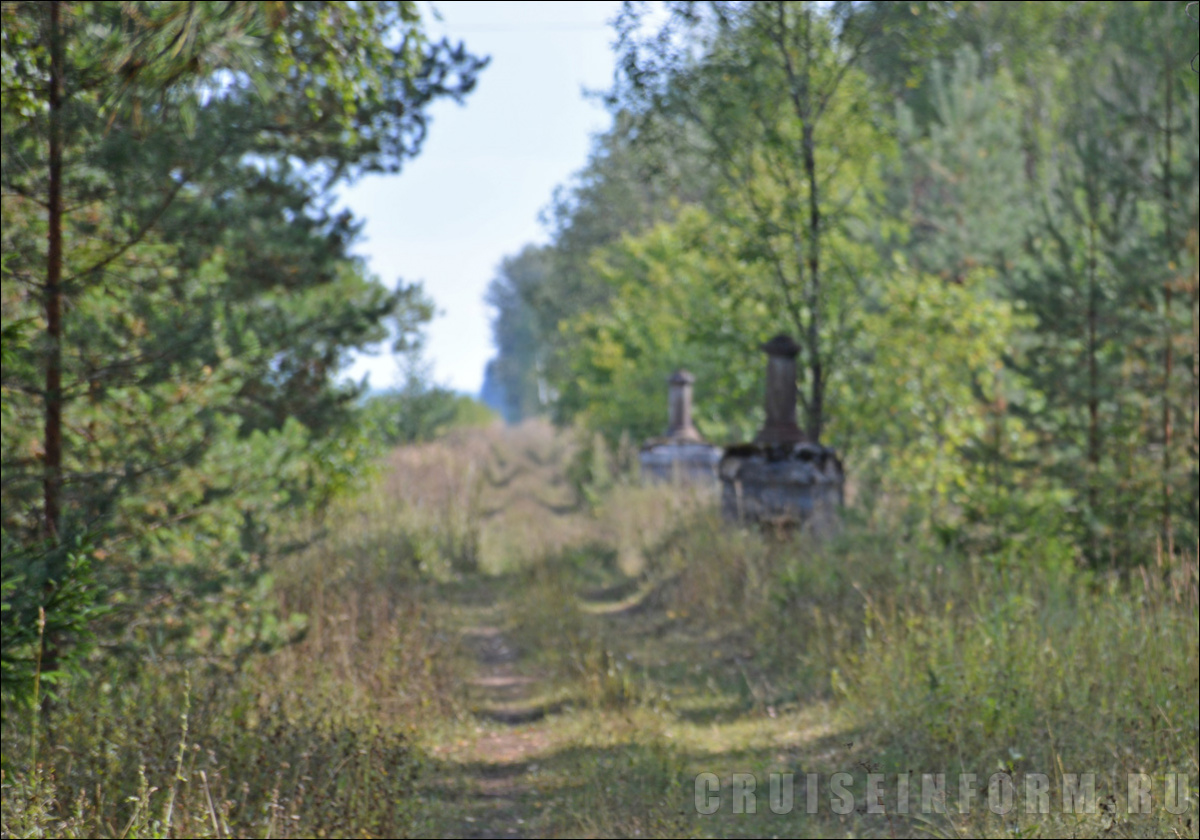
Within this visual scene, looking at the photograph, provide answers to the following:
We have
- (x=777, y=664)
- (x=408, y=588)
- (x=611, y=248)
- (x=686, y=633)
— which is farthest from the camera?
(x=611, y=248)

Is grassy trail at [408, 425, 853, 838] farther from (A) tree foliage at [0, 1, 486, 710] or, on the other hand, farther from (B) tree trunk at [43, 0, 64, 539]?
(B) tree trunk at [43, 0, 64, 539]

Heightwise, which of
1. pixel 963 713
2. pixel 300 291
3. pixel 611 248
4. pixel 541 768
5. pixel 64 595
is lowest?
pixel 541 768

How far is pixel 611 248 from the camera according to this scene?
3231 centimetres

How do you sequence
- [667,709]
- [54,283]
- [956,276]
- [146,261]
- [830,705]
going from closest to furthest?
[54,283] → [146,261] → [830,705] → [667,709] → [956,276]

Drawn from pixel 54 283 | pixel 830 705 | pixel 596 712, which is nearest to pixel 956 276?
pixel 830 705

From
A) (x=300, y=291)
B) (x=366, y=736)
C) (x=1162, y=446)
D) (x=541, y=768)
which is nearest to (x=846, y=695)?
(x=541, y=768)

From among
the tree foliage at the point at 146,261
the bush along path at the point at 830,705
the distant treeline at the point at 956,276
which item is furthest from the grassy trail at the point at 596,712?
the distant treeline at the point at 956,276

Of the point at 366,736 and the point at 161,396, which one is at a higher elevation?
the point at 161,396

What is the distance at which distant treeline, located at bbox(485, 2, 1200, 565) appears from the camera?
8.25 m

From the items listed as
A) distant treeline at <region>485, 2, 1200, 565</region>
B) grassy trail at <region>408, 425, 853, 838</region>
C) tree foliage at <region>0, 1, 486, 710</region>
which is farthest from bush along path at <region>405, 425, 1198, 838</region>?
tree foliage at <region>0, 1, 486, 710</region>

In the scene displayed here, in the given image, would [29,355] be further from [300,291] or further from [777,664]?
[300,291]

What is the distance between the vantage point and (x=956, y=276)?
1678 cm

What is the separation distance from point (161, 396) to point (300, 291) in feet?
15.1

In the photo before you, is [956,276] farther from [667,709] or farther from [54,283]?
[54,283]
